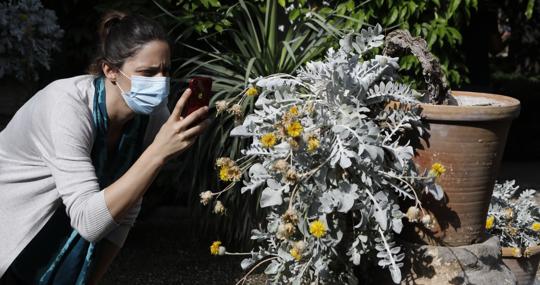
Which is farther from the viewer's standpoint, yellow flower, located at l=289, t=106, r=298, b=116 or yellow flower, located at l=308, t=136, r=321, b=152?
yellow flower, located at l=289, t=106, r=298, b=116

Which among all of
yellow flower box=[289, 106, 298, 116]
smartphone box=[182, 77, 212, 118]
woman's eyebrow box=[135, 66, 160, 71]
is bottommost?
yellow flower box=[289, 106, 298, 116]

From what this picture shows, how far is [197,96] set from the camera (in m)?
2.42

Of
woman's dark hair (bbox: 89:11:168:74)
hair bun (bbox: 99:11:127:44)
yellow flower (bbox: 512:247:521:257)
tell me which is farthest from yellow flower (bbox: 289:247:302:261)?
yellow flower (bbox: 512:247:521:257)

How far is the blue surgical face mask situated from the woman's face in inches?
0.8

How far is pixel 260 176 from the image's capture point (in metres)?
2.68

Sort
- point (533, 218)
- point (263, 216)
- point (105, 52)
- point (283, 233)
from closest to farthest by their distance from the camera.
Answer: point (283, 233) < point (105, 52) < point (533, 218) < point (263, 216)

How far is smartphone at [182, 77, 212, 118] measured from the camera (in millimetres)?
2395

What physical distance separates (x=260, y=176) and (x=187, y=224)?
3.06 m

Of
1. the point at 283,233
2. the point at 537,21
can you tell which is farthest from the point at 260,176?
the point at 537,21

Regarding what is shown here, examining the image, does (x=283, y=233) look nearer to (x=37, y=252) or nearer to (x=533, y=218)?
(x=37, y=252)

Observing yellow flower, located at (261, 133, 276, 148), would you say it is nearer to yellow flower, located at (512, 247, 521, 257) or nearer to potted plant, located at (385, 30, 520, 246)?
potted plant, located at (385, 30, 520, 246)

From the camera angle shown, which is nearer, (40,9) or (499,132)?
(499,132)

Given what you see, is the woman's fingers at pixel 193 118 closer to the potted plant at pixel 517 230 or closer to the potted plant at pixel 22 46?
the potted plant at pixel 517 230

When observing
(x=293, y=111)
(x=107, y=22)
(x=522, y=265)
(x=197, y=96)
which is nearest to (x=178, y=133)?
(x=197, y=96)
